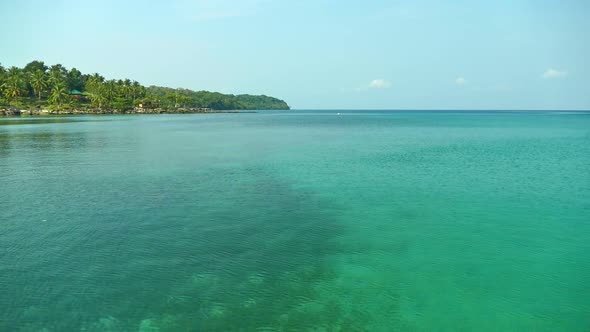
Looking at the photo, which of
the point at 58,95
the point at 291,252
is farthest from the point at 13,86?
the point at 291,252

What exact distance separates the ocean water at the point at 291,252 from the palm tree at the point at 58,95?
136223 mm

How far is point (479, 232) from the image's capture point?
18.4 meters

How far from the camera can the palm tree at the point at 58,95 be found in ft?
480

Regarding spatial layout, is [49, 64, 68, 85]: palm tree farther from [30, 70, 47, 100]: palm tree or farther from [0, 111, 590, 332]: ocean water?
[0, 111, 590, 332]: ocean water

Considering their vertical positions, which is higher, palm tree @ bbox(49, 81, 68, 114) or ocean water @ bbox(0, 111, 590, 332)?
palm tree @ bbox(49, 81, 68, 114)

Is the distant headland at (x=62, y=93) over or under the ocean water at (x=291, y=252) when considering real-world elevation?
over

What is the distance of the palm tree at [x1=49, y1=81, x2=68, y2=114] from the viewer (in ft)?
480

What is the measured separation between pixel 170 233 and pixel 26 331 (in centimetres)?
773

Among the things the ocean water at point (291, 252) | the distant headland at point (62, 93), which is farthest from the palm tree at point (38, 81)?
the ocean water at point (291, 252)

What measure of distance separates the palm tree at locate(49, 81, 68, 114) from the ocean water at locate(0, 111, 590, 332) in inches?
5363

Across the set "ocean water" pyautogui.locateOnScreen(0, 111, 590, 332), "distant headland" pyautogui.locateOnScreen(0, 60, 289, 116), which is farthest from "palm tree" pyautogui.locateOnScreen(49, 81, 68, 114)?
"ocean water" pyautogui.locateOnScreen(0, 111, 590, 332)

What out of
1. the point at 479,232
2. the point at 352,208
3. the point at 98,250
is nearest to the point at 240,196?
the point at 352,208

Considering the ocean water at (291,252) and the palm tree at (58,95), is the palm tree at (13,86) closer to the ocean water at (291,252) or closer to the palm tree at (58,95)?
the palm tree at (58,95)

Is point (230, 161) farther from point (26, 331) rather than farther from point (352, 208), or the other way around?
point (26, 331)
